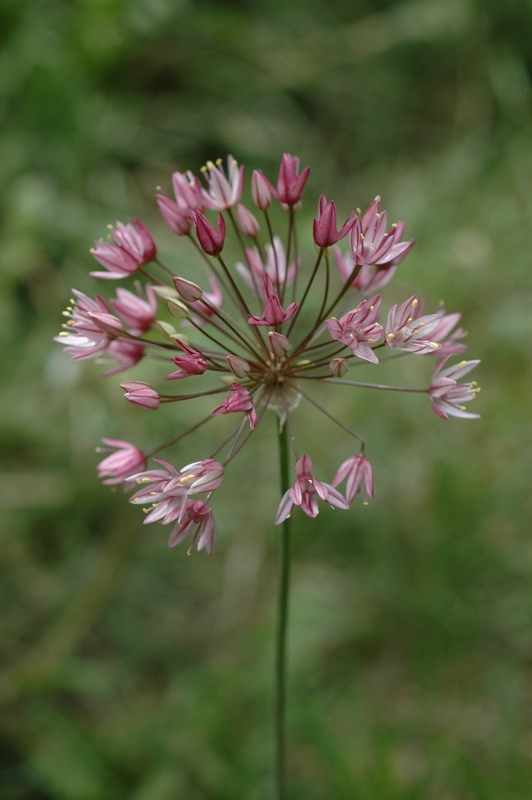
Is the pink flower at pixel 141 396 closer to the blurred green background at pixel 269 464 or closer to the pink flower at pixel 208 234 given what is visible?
the pink flower at pixel 208 234

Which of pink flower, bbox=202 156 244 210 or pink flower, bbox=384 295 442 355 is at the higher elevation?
pink flower, bbox=202 156 244 210

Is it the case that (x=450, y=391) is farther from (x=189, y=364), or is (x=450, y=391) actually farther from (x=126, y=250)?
(x=126, y=250)

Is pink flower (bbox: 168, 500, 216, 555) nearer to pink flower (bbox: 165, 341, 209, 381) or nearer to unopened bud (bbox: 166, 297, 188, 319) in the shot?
pink flower (bbox: 165, 341, 209, 381)

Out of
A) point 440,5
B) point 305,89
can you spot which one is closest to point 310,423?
point 305,89

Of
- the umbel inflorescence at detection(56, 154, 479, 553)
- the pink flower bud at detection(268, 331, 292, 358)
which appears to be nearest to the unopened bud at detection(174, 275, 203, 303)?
the umbel inflorescence at detection(56, 154, 479, 553)

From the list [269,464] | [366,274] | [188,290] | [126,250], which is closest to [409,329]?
[366,274]

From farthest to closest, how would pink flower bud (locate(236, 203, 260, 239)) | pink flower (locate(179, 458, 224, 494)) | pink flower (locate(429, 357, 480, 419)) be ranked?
pink flower bud (locate(236, 203, 260, 239))
pink flower (locate(429, 357, 480, 419))
pink flower (locate(179, 458, 224, 494))
